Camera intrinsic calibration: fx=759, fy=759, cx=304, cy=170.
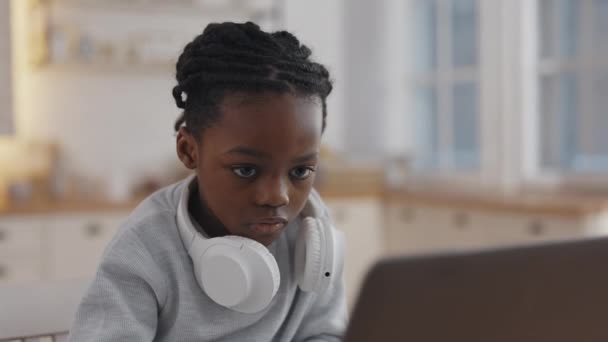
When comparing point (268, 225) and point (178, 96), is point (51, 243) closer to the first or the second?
point (178, 96)

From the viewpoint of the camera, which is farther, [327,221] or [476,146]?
[476,146]

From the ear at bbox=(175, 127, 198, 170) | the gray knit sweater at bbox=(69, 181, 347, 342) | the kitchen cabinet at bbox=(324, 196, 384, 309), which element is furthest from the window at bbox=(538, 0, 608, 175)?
the ear at bbox=(175, 127, 198, 170)

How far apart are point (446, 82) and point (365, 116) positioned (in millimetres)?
523

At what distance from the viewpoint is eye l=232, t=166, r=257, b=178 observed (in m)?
0.74

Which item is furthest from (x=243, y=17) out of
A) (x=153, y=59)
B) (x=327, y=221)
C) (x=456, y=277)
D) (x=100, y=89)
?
(x=456, y=277)

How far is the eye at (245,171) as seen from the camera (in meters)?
0.74

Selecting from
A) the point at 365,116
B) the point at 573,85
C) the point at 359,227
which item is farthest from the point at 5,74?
the point at 573,85

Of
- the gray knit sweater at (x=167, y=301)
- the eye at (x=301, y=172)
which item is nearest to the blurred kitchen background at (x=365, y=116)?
the gray knit sweater at (x=167, y=301)

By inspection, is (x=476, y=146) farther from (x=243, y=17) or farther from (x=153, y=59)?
(x=153, y=59)

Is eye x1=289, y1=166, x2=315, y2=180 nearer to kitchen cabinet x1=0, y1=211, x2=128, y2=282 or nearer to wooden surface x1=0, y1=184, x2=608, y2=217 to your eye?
wooden surface x1=0, y1=184, x2=608, y2=217

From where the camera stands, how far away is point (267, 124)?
0.74 meters

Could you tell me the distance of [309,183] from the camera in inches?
30.7

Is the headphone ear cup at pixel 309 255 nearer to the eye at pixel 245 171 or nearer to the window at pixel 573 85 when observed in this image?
the eye at pixel 245 171

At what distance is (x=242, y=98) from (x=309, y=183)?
0.36 feet
